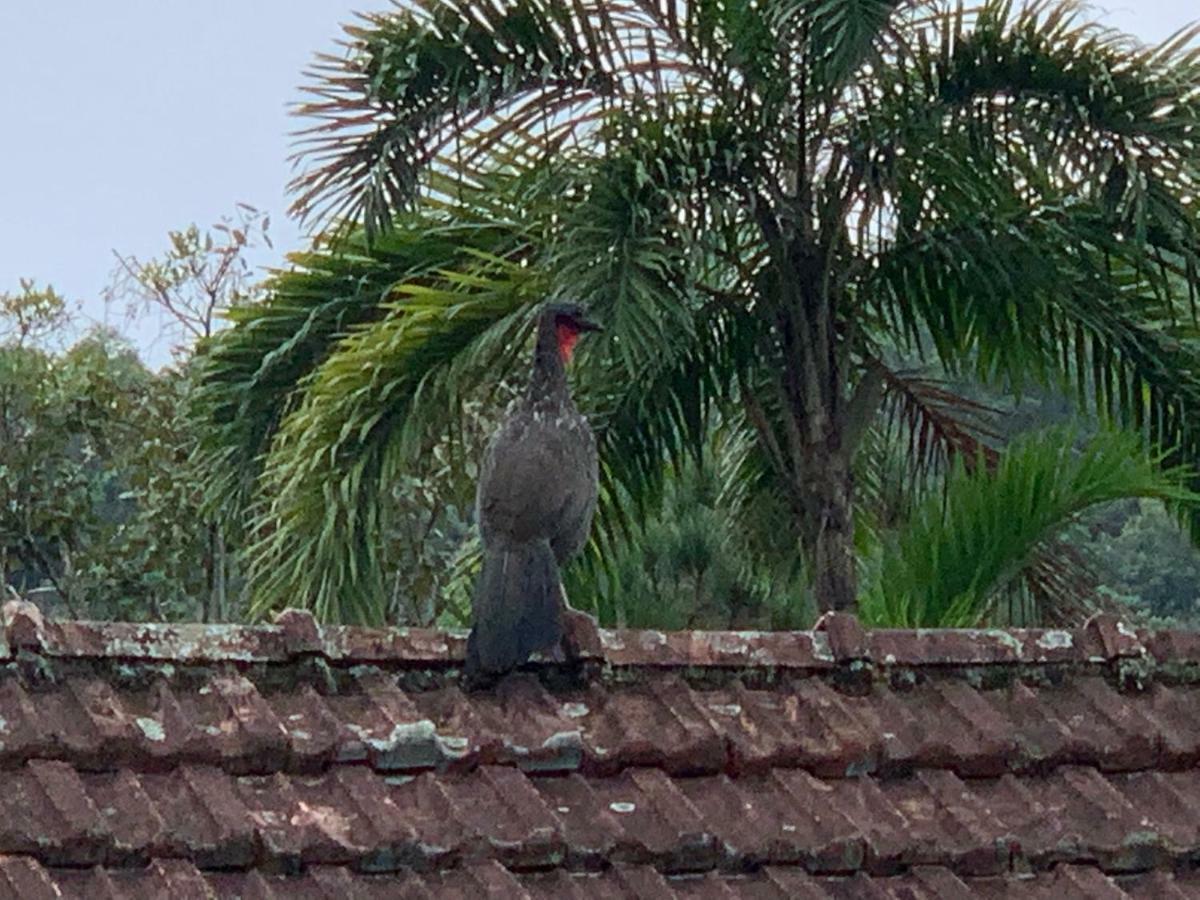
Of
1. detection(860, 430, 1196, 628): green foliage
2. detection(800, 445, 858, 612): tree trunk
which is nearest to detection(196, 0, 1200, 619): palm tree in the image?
detection(800, 445, 858, 612): tree trunk

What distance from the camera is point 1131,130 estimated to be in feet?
22.1

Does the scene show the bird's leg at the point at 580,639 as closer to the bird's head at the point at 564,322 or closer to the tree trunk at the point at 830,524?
the bird's head at the point at 564,322

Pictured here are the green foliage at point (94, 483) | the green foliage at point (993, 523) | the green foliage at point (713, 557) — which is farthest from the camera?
the green foliage at point (94, 483)

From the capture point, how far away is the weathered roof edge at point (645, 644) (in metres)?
3.34

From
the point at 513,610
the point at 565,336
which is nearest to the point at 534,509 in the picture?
the point at 513,610

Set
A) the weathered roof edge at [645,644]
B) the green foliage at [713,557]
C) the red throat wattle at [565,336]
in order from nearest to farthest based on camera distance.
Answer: the weathered roof edge at [645,644] → the red throat wattle at [565,336] → the green foliage at [713,557]

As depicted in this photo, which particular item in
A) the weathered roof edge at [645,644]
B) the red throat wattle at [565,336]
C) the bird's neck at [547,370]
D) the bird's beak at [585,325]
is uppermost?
the bird's beak at [585,325]

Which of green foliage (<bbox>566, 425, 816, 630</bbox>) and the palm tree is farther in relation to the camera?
green foliage (<bbox>566, 425, 816, 630</bbox>)

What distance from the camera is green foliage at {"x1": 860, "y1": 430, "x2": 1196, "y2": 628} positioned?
5.86 m

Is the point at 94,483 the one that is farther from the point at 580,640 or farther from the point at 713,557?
the point at 580,640

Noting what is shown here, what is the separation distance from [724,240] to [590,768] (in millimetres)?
4252

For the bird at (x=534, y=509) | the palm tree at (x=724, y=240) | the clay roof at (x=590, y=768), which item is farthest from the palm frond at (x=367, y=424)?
the clay roof at (x=590, y=768)

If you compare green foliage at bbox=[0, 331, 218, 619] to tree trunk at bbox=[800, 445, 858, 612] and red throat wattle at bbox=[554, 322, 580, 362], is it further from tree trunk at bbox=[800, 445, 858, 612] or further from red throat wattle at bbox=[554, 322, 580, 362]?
red throat wattle at bbox=[554, 322, 580, 362]

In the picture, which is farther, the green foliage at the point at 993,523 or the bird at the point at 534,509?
the green foliage at the point at 993,523
